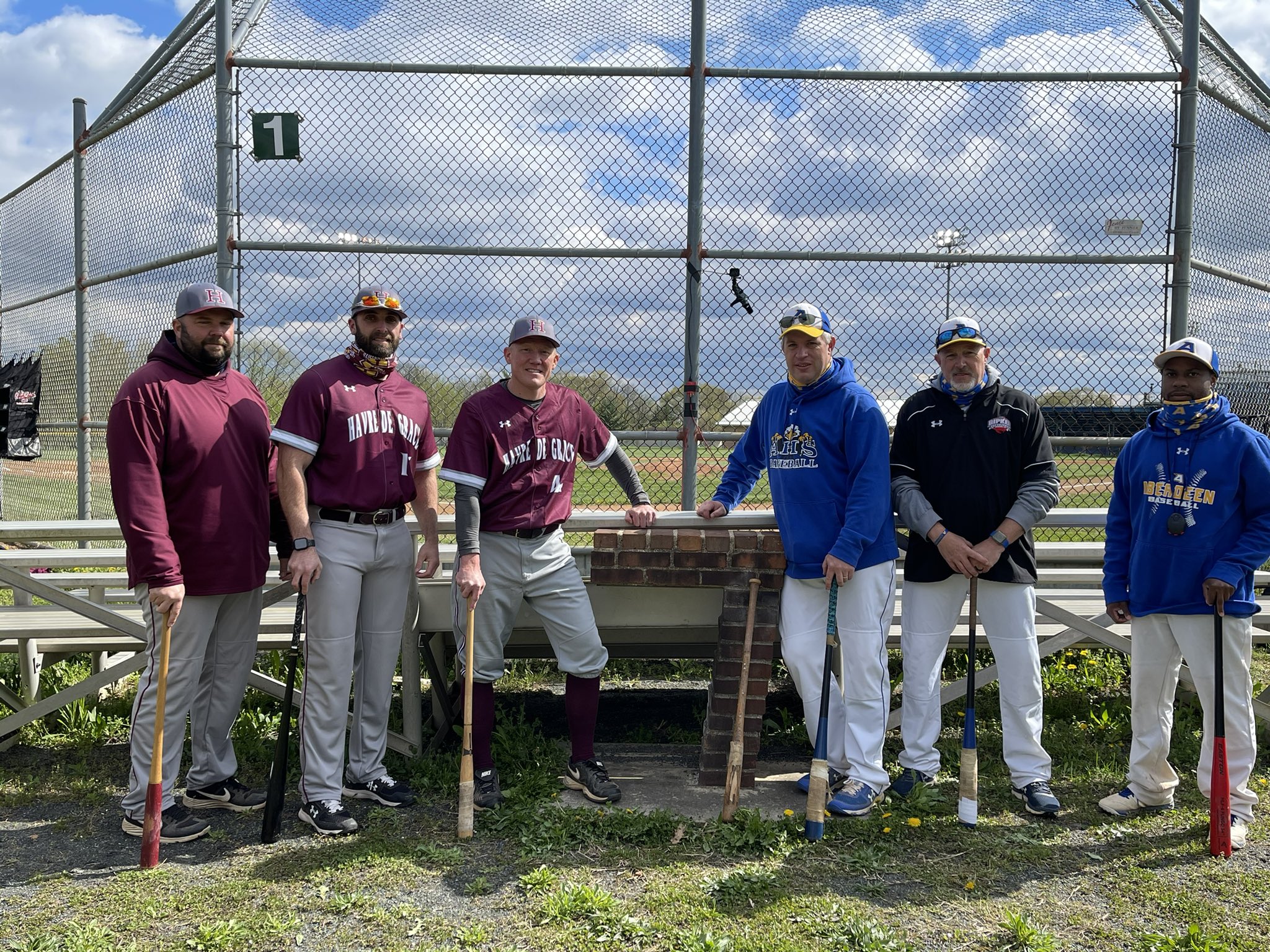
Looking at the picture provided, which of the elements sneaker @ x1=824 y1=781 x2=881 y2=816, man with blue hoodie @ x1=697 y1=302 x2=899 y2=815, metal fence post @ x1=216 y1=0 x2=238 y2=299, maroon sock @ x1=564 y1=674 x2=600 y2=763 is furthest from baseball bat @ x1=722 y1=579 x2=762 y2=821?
metal fence post @ x1=216 y1=0 x2=238 y2=299

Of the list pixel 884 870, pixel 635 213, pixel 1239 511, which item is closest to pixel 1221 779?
pixel 1239 511

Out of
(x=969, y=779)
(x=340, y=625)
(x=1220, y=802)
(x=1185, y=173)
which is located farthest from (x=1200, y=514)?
(x=340, y=625)

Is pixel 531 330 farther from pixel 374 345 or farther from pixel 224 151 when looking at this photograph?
pixel 224 151

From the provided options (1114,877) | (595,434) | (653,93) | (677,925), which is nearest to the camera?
(677,925)

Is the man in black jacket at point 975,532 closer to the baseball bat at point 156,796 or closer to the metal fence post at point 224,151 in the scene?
the baseball bat at point 156,796

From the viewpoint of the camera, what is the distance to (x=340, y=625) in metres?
4.12

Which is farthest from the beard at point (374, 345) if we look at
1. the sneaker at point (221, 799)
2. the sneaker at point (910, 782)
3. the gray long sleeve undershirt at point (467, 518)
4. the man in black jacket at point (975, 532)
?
the sneaker at point (910, 782)

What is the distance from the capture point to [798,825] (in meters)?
4.03

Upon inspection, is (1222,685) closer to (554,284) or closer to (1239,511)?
(1239,511)

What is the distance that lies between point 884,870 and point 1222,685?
1649 mm

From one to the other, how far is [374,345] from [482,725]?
1752 millimetres

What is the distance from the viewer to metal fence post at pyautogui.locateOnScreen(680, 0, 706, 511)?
17.0ft

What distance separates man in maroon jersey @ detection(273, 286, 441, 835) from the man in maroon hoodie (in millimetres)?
221

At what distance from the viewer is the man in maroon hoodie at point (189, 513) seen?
3.75 metres
